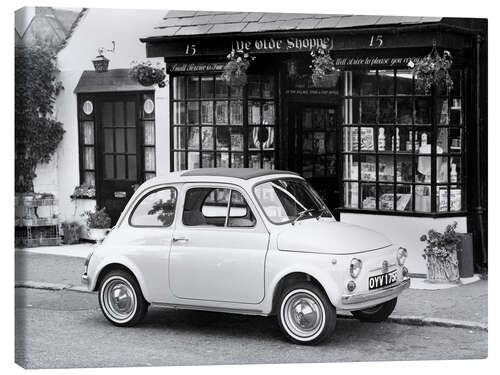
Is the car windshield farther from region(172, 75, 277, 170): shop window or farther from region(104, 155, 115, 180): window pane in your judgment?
region(104, 155, 115, 180): window pane

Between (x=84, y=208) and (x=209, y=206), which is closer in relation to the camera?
(x=209, y=206)

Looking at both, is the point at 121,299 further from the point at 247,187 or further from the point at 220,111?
the point at 220,111

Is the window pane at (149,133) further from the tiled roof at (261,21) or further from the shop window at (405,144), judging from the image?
the shop window at (405,144)

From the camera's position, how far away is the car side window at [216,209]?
26.6 feet

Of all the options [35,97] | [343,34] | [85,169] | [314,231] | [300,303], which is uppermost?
[343,34]

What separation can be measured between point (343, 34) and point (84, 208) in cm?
323

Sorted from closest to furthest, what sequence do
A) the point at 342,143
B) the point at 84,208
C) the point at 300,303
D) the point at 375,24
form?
the point at 300,303 → the point at 84,208 → the point at 375,24 → the point at 342,143

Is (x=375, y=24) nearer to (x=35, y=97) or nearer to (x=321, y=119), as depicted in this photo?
(x=321, y=119)

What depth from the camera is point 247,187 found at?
8156mm

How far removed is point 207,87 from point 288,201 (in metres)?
2.04

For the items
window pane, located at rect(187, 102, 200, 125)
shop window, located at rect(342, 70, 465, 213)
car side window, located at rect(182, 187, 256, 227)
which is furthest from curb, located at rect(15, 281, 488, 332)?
window pane, located at rect(187, 102, 200, 125)

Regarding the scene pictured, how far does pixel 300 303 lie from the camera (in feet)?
25.6

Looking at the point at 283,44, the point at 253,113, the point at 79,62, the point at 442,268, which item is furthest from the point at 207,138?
the point at 442,268

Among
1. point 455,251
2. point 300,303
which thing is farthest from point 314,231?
point 455,251
